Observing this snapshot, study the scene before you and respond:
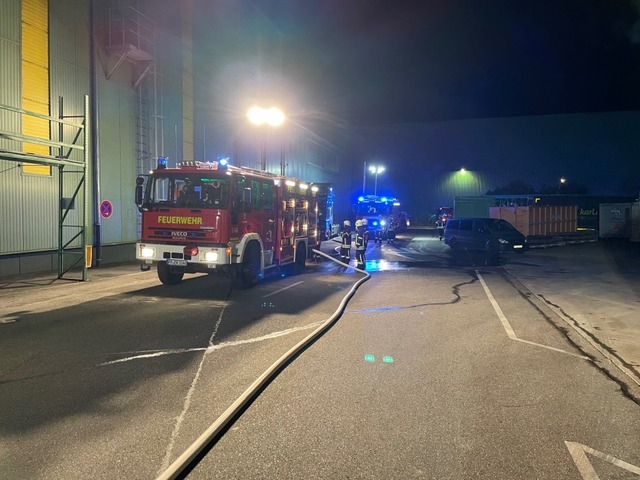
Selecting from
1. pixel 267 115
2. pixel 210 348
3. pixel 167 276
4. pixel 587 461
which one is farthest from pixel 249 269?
pixel 267 115

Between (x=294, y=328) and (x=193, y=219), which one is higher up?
(x=193, y=219)

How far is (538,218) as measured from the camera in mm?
27781

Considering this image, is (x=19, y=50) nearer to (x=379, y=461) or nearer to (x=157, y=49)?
(x=157, y=49)

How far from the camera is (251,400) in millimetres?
4742

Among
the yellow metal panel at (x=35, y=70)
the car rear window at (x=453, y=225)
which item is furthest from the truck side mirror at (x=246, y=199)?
the car rear window at (x=453, y=225)

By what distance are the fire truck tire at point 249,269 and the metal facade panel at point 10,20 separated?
362 inches

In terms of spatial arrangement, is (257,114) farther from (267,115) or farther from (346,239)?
(346,239)

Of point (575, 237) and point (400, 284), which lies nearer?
point (400, 284)

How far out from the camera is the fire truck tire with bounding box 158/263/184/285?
1183cm

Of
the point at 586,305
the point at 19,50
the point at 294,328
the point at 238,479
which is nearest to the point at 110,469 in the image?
the point at 238,479

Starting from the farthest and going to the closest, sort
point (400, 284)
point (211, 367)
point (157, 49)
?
1. point (157, 49)
2. point (400, 284)
3. point (211, 367)

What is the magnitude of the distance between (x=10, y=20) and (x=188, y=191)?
26.0ft

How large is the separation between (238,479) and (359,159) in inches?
2525

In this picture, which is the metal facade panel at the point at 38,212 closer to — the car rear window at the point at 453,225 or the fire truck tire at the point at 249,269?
the fire truck tire at the point at 249,269
